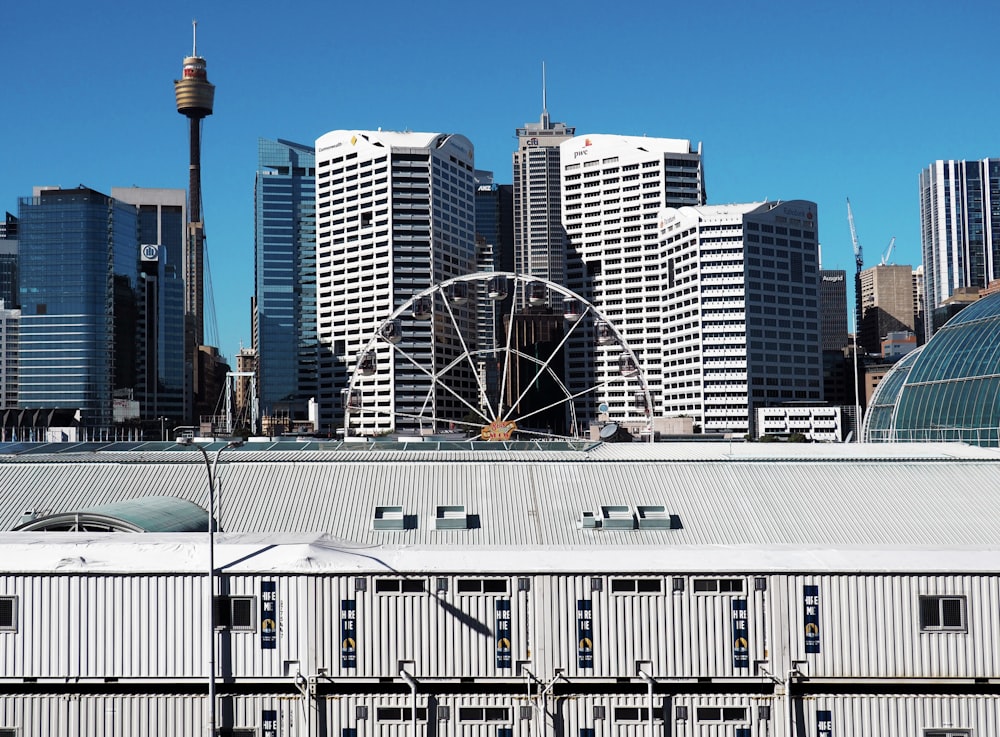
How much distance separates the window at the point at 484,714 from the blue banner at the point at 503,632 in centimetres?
128

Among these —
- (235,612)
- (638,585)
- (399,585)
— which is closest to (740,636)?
(638,585)

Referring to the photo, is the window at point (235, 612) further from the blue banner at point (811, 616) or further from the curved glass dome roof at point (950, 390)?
the curved glass dome roof at point (950, 390)

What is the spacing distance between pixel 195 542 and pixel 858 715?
67.7 ft

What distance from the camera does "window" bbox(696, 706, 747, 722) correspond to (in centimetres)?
2933

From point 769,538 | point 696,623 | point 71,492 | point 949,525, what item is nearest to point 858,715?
point 696,623

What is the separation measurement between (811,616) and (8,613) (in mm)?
23875

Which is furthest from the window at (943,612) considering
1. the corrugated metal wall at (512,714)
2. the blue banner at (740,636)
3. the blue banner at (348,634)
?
the blue banner at (348,634)

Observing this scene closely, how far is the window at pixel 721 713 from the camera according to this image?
96.2ft

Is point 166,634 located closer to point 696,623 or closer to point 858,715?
point 696,623

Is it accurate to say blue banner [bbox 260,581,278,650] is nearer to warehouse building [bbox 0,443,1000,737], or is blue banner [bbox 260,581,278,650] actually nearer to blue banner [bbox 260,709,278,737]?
warehouse building [bbox 0,443,1000,737]

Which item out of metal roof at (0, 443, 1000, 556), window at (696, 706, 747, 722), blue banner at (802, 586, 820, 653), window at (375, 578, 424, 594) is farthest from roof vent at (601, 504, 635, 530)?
window at (375, 578, 424, 594)

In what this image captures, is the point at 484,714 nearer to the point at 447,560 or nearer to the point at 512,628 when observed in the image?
the point at 512,628

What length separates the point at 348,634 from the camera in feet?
96.9

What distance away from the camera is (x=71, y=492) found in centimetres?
4516
